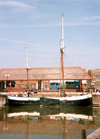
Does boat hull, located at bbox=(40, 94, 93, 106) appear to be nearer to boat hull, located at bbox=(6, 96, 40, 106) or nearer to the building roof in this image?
boat hull, located at bbox=(6, 96, 40, 106)

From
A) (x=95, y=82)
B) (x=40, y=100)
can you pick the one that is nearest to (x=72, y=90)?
(x=40, y=100)

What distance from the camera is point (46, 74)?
179 ft

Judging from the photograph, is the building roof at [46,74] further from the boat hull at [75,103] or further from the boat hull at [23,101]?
the boat hull at [75,103]

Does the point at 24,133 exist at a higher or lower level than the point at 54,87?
lower

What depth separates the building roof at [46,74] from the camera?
5283 centimetres

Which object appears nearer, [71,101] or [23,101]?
[71,101]

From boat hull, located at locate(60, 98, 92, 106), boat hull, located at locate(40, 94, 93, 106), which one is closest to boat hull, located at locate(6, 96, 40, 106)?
boat hull, located at locate(40, 94, 93, 106)

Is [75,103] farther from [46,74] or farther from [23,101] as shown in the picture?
[46,74]

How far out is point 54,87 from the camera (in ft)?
202

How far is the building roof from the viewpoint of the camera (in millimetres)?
52825

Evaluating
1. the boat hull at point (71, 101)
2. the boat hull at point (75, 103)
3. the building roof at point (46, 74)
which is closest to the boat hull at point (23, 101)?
the boat hull at point (71, 101)

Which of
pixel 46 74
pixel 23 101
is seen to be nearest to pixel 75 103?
pixel 23 101

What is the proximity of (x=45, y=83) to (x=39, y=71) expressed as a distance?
7956 millimetres

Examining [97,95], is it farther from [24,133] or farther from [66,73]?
[24,133]
